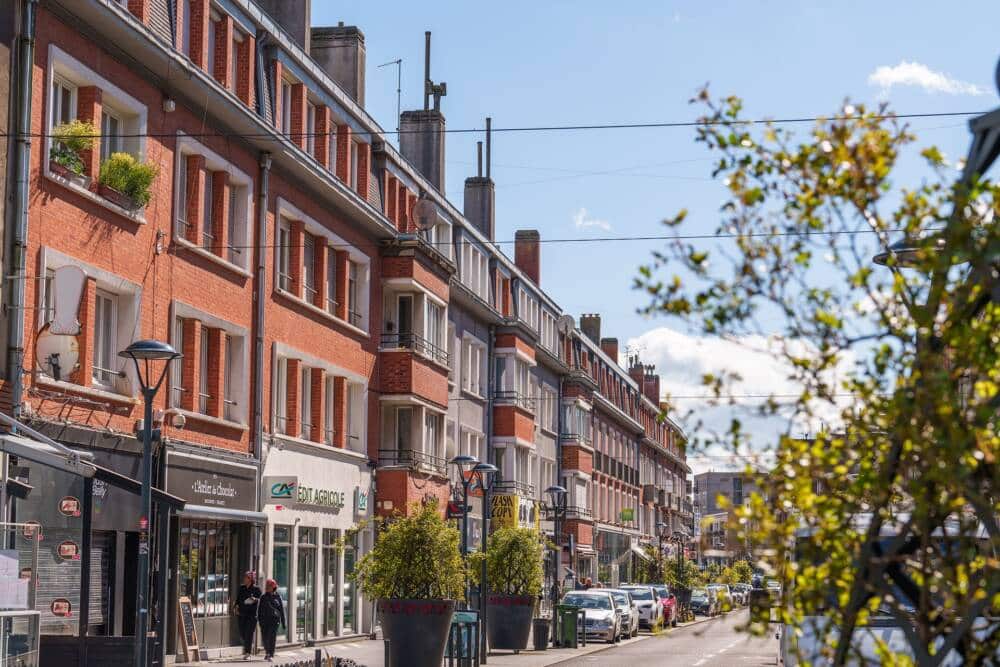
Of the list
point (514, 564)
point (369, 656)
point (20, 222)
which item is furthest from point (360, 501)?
point (20, 222)

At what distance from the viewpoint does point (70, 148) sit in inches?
914

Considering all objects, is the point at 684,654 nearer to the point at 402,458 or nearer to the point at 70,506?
the point at 402,458

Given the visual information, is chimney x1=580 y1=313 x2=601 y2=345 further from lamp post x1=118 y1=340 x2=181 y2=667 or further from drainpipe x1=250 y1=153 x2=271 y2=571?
lamp post x1=118 y1=340 x2=181 y2=667

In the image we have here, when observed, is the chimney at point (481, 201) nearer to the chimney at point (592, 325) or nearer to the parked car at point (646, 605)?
the parked car at point (646, 605)

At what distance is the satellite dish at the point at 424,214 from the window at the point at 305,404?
7.65 metres

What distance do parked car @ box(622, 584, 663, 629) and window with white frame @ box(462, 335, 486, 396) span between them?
339 inches

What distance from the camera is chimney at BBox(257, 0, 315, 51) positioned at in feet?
117

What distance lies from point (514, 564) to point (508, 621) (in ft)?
4.88

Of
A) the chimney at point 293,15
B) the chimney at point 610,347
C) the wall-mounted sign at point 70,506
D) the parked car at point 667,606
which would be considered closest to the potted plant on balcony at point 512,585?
the chimney at point 293,15

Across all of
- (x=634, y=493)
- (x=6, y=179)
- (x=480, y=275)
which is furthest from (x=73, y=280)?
(x=634, y=493)

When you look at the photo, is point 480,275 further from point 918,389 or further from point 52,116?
point 918,389

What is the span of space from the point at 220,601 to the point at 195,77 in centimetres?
985

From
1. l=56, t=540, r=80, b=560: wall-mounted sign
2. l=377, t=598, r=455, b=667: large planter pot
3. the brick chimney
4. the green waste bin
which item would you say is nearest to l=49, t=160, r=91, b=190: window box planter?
l=56, t=540, r=80, b=560: wall-mounted sign

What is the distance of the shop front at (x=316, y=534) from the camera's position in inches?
1280
